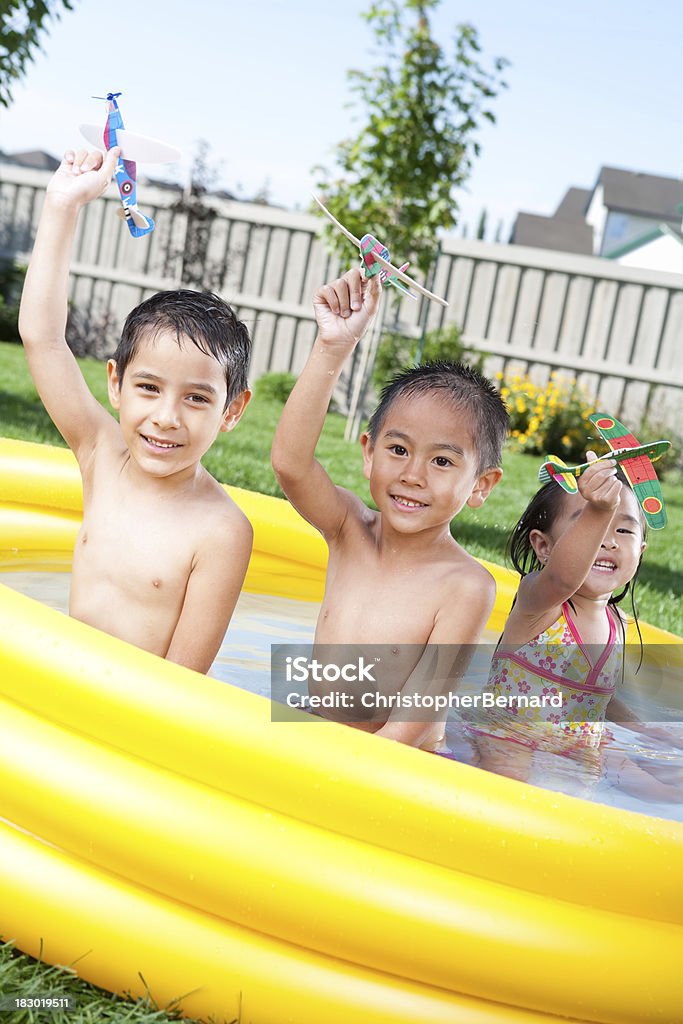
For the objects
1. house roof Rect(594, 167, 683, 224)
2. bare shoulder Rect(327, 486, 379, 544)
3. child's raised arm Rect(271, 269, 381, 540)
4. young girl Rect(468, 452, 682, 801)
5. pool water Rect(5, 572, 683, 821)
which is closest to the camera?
child's raised arm Rect(271, 269, 381, 540)

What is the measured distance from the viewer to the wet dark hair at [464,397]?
218cm

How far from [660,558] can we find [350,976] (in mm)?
4968

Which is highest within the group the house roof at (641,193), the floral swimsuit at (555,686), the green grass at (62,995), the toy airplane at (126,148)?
the house roof at (641,193)

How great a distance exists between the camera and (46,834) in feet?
5.63

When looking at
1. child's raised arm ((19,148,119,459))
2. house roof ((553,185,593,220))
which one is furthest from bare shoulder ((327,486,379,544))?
house roof ((553,185,593,220))

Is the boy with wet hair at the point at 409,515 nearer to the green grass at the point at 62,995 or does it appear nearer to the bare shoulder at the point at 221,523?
the bare shoulder at the point at 221,523

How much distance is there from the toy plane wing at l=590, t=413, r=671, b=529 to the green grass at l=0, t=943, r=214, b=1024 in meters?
1.24

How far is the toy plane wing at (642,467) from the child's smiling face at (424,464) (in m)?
0.29

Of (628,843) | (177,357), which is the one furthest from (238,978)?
(177,357)

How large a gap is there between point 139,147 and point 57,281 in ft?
1.00

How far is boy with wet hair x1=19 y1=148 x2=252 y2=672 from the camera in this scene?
6.98ft

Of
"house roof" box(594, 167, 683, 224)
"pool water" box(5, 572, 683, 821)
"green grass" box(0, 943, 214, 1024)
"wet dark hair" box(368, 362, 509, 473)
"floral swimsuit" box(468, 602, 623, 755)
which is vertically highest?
"house roof" box(594, 167, 683, 224)

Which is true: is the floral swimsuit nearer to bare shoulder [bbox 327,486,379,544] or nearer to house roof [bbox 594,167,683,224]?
bare shoulder [bbox 327,486,379,544]

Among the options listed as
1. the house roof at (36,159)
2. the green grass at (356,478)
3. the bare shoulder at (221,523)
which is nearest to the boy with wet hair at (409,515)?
the bare shoulder at (221,523)
